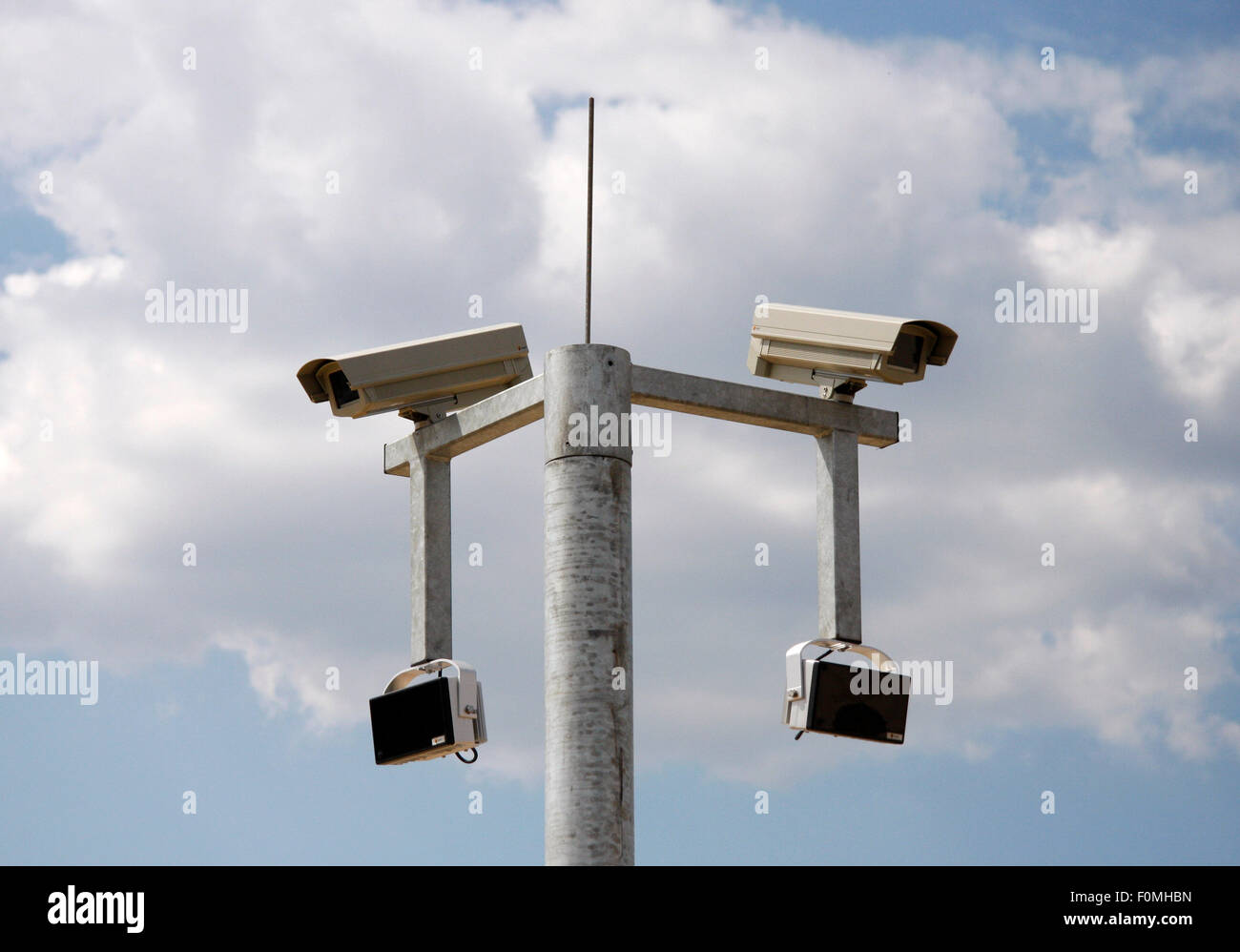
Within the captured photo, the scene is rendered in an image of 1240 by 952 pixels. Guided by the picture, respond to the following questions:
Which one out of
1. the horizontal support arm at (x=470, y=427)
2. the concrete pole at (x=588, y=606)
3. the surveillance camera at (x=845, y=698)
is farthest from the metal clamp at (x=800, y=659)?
the horizontal support arm at (x=470, y=427)

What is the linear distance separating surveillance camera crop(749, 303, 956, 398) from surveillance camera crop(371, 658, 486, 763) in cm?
357

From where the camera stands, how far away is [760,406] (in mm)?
15422

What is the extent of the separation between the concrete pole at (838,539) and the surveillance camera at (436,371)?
2668 mm

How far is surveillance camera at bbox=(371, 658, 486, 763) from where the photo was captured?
15.4 metres

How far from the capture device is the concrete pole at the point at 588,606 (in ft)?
45.6

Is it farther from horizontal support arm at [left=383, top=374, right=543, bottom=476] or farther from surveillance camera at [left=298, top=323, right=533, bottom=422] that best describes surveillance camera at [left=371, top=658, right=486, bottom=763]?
surveillance camera at [left=298, top=323, right=533, bottom=422]

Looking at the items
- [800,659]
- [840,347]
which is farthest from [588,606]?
[840,347]
